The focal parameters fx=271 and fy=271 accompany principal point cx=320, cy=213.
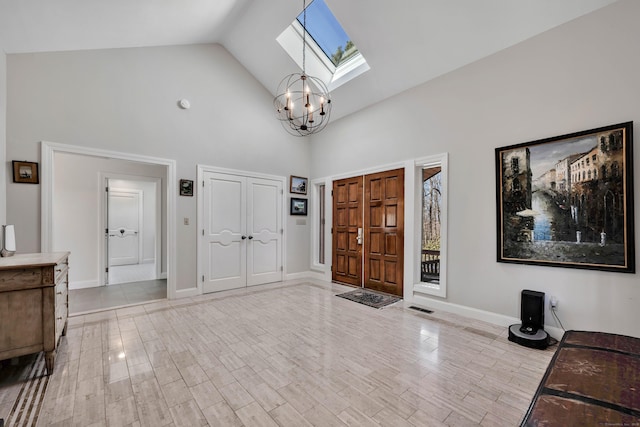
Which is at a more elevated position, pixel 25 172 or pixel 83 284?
pixel 25 172

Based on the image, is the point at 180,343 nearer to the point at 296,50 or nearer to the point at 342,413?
the point at 342,413

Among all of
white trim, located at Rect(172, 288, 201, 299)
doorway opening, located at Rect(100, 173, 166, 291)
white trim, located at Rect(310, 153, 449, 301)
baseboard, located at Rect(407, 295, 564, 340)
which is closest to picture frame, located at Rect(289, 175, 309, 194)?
white trim, located at Rect(310, 153, 449, 301)

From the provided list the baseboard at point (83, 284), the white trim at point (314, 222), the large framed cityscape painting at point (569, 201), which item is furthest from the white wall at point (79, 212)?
the large framed cityscape painting at point (569, 201)

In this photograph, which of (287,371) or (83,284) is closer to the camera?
(287,371)

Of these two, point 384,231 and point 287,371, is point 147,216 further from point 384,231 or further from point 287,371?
point 287,371

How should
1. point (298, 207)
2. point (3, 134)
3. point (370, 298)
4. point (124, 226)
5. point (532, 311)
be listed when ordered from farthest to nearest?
point (124, 226), point (298, 207), point (370, 298), point (3, 134), point (532, 311)

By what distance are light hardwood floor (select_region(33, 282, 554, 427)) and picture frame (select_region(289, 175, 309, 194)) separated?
2.83 meters

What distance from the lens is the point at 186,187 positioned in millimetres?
4379

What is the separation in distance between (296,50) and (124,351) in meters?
4.84

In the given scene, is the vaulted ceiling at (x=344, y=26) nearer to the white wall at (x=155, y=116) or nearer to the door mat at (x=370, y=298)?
the white wall at (x=155, y=116)

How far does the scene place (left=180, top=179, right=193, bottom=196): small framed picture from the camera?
4344 mm

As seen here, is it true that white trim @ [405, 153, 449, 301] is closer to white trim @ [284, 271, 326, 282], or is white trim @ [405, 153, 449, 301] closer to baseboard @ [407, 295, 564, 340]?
baseboard @ [407, 295, 564, 340]

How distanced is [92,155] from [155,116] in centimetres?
101

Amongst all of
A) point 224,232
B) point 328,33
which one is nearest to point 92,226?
point 224,232
